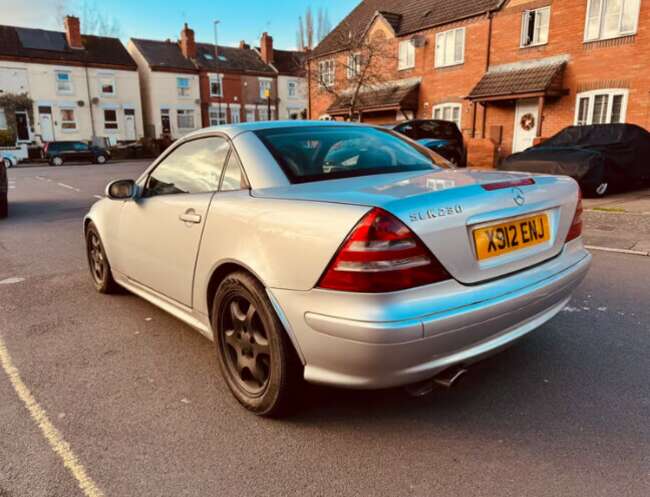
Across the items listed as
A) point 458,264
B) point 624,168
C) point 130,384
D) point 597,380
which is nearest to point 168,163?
point 130,384

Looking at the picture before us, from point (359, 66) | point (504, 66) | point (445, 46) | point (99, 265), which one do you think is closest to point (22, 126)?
point (359, 66)

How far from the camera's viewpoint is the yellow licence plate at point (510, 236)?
225 centimetres

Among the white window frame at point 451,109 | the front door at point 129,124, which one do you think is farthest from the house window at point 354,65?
the front door at point 129,124

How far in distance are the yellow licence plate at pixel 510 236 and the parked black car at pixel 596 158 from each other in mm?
8206

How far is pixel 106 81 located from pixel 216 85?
31.9 ft

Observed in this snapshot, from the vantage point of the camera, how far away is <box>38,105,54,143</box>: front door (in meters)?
38.3

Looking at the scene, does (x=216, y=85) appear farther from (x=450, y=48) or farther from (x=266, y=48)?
(x=450, y=48)

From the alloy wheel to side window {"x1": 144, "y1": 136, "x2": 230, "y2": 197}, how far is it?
2.49ft

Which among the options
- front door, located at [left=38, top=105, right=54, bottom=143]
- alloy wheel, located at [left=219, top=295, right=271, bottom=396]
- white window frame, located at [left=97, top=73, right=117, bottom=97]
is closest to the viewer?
alloy wheel, located at [left=219, top=295, right=271, bottom=396]

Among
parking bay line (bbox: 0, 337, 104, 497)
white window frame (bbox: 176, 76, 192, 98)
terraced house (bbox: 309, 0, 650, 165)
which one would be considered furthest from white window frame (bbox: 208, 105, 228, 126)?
parking bay line (bbox: 0, 337, 104, 497)

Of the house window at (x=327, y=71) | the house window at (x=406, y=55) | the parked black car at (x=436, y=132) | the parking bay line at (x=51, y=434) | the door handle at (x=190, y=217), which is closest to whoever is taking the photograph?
the parking bay line at (x=51, y=434)

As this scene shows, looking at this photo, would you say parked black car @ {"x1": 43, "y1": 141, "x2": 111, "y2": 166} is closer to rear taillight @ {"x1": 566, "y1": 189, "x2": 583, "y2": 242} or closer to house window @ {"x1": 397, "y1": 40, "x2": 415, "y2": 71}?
house window @ {"x1": 397, "y1": 40, "x2": 415, "y2": 71}

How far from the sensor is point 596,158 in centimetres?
1007

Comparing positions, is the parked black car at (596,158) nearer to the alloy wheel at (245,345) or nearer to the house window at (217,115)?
the alloy wheel at (245,345)
